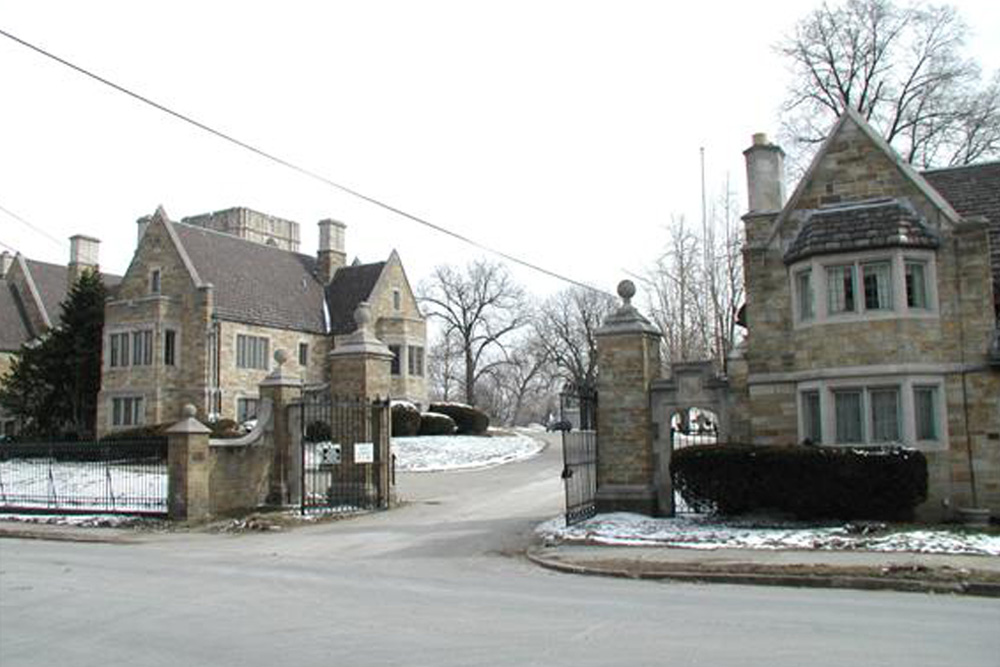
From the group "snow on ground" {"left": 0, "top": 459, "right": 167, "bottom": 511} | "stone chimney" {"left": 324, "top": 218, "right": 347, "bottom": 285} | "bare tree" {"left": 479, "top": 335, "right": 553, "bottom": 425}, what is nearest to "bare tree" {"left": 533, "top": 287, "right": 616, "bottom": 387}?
"bare tree" {"left": 479, "top": 335, "right": 553, "bottom": 425}

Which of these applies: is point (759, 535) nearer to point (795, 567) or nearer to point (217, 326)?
point (795, 567)

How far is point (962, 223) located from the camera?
1817 cm

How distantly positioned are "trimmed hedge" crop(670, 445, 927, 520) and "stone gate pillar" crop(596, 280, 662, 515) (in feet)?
5.50

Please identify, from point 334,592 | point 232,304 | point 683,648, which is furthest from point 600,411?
point 232,304

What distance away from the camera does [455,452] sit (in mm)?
37594

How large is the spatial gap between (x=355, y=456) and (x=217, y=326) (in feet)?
71.0

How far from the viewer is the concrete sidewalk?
38.6 ft

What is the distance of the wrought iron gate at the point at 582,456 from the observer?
1869 cm

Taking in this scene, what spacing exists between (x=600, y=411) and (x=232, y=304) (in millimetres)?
27851

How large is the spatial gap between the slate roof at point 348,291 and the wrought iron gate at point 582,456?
2879 centimetres

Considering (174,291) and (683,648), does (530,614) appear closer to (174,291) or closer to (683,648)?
(683,648)

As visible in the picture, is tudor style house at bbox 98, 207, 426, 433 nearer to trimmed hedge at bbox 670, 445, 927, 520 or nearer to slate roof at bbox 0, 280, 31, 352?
slate roof at bbox 0, 280, 31, 352

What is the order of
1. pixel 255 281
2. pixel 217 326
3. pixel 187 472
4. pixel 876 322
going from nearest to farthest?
pixel 876 322 < pixel 187 472 < pixel 217 326 < pixel 255 281

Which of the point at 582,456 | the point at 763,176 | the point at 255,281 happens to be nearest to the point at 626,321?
the point at 582,456
